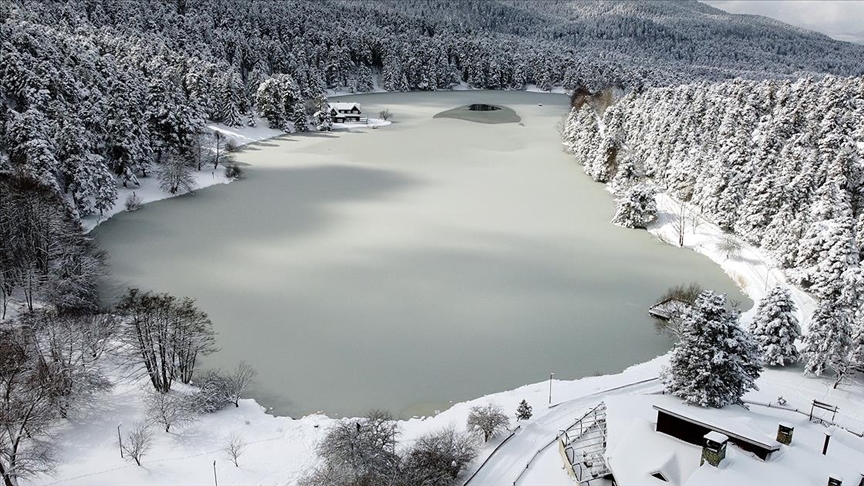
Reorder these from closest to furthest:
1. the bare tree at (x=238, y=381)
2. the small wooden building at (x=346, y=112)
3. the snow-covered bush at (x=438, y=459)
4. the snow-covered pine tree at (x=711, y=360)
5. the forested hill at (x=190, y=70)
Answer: the snow-covered bush at (x=438, y=459)
the snow-covered pine tree at (x=711, y=360)
the bare tree at (x=238, y=381)
the forested hill at (x=190, y=70)
the small wooden building at (x=346, y=112)

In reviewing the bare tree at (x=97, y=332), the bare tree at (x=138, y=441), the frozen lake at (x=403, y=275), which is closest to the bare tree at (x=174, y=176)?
the frozen lake at (x=403, y=275)

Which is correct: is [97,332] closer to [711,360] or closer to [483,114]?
[711,360]

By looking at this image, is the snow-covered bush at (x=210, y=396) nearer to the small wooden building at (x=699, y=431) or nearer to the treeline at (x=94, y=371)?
the treeline at (x=94, y=371)

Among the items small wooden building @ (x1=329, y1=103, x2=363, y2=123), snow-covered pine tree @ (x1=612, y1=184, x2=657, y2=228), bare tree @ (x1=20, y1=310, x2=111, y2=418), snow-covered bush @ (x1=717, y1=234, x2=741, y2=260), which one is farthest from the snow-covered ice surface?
snow-covered bush @ (x1=717, y1=234, x2=741, y2=260)

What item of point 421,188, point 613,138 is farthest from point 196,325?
point 613,138

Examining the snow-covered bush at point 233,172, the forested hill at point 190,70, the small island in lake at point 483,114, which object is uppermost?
the forested hill at point 190,70

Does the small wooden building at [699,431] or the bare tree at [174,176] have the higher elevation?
the bare tree at [174,176]

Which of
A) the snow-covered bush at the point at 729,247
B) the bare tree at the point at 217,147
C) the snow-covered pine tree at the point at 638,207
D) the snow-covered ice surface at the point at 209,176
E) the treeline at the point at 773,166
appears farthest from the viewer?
the bare tree at the point at 217,147
